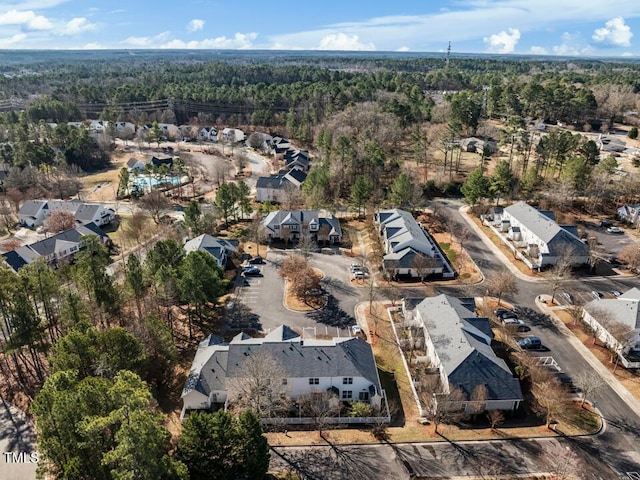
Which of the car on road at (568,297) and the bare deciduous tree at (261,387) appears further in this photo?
the car on road at (568,297)

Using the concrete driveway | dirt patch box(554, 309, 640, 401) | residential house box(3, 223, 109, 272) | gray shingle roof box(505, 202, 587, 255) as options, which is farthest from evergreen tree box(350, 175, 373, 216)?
the concrete driveway

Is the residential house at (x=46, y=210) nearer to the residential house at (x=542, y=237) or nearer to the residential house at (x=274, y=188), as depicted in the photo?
the residential house at (x=274, y=188)

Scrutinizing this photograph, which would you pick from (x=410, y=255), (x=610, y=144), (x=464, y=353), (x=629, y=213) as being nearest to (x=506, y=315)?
(x=464, y=353)

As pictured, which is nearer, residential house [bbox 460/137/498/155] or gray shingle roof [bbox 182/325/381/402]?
gray shingle roof [bbox 182/325/381/402]

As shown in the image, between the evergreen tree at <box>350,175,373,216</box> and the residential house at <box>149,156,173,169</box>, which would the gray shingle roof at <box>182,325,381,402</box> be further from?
the residential house at <box>149,156,173,169</box>

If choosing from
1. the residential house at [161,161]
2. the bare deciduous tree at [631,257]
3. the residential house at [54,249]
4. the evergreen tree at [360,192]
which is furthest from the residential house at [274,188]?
the bare deciduous tree at [631,257]

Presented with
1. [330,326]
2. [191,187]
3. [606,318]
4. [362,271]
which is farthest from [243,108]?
[606,318]
